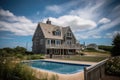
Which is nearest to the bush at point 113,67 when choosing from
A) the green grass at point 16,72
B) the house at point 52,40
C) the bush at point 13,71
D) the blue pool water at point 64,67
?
the blue pool water at point 64,67

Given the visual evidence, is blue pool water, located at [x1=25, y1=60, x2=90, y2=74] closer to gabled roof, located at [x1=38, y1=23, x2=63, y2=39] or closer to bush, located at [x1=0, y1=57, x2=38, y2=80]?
bush, located at [x1=0, y1=57, x2=38, y2=80]

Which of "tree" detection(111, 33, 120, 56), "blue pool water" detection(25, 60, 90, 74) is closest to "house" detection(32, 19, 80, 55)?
"blue pool water" detection(25, 60, 90, 74)

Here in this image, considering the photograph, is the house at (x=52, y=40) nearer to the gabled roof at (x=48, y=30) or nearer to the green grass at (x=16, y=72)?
the gabled roof at (x=48, y=30)

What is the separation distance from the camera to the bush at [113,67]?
6.85m

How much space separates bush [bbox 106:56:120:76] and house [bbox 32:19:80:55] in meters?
14.9

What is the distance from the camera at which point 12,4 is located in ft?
41.4

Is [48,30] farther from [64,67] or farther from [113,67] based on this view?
[113,67]

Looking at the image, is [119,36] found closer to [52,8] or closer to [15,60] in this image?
[52,8]

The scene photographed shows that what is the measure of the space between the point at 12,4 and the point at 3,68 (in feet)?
30.8

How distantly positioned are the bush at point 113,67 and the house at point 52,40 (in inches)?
585

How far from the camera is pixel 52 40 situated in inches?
883

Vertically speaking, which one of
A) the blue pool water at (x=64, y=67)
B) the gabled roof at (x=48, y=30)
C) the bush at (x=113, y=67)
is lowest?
the blue pool water at (x=64, y=67)

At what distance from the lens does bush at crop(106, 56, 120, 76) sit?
6.85 meters

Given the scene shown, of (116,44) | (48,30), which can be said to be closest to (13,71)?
(116,44)
